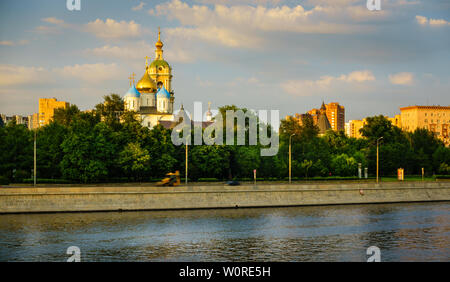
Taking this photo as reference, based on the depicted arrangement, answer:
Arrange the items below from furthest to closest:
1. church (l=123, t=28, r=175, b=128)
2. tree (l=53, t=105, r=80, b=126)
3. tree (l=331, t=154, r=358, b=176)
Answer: church (l=123, t=28, r=175, b=128) → tree (l=53, t=105, r=80, b=126) → tree (l=331, t=154, r=358, b=176)

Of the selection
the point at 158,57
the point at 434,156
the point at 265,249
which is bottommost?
the point at 265,249

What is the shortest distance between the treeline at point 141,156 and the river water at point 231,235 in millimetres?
15518

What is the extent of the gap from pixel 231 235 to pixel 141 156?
28.0m

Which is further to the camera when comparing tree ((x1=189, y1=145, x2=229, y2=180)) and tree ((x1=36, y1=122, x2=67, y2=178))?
tree ((x1=189, y1=145, x2=229, y2=180))

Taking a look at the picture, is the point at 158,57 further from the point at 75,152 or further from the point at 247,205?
the point at 247,205

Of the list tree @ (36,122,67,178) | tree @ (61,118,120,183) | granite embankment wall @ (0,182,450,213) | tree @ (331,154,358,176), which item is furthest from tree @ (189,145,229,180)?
tree @ (331,154,358,176)

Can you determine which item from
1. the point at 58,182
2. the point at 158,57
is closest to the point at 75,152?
the point at 58,182

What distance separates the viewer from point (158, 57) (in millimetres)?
144500

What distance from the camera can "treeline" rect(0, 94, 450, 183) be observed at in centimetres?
6134

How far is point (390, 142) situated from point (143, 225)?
68.1 m

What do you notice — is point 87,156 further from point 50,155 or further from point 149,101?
point 149,101

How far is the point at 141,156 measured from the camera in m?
64.2

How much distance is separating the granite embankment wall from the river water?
1402mm

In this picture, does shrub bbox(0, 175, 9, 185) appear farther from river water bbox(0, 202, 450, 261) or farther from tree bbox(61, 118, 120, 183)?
river water bbox(0, 202, 450, 261)
